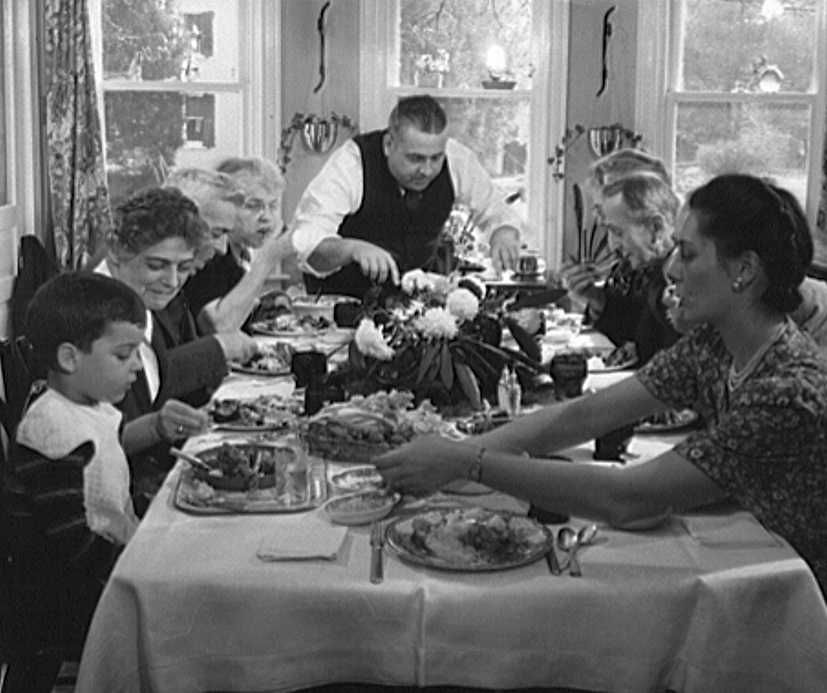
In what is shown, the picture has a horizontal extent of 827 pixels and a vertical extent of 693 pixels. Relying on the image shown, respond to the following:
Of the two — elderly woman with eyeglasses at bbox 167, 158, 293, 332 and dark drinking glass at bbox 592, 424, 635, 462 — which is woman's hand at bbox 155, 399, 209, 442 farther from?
elderly woman with eyeglasses at bbox 167, 158, 293, 332

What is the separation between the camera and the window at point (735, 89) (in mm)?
6031

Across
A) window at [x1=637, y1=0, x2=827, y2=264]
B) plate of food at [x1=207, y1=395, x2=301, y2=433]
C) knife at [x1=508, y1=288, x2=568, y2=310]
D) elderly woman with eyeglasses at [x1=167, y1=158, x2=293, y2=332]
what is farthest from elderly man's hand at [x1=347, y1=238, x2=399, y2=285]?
window at [x1=637, y1=0, x2=827, y2=264]

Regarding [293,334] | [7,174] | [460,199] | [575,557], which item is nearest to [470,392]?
[575,557]

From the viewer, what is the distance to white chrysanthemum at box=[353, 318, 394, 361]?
2.76m

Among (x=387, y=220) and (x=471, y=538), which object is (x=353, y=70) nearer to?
(x=387, y=220)

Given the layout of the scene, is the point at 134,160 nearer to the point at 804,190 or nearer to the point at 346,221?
the point at 346,221

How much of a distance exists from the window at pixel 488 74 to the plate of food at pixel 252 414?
344cm

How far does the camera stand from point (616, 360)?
3.53 m

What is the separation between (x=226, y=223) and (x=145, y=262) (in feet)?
3.28

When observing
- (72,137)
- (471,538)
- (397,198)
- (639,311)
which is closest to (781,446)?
(471,538)

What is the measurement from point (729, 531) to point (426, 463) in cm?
46

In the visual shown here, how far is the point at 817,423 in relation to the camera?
1.97m

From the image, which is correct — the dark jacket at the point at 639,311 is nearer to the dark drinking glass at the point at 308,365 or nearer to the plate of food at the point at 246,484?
the dark drinking glass at the point at 308,365

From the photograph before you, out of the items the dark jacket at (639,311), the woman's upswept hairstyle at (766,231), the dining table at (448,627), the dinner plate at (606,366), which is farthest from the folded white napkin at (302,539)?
the dark jacket at (639,311)
